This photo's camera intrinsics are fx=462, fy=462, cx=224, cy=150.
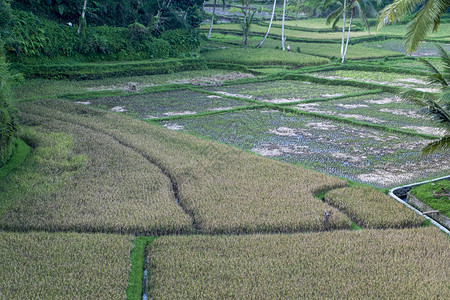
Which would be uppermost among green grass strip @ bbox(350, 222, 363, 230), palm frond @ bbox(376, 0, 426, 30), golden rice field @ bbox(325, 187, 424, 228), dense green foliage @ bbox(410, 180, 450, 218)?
palm frond @ bbox(376, 0, 426, 30)

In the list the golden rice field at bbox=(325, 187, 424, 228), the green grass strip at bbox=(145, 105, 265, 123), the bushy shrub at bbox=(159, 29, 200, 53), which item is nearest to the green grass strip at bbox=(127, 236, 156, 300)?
the golden rice field at bbox=(325, 187, 424, 228)

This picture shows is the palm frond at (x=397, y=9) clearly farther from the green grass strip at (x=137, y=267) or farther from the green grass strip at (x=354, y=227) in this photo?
the green grass strip at (x=137, y=267)

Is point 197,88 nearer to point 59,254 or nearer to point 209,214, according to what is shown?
point 209,214

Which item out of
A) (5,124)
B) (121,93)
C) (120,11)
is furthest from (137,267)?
(120,11)

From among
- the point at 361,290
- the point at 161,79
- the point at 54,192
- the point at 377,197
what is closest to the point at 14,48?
the point at 161,79

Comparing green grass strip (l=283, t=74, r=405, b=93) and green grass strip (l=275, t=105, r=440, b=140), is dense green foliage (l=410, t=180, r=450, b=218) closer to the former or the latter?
green grass strip (l=275, t=105, r=440, b=140)

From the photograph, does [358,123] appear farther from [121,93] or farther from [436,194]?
[121,93]
